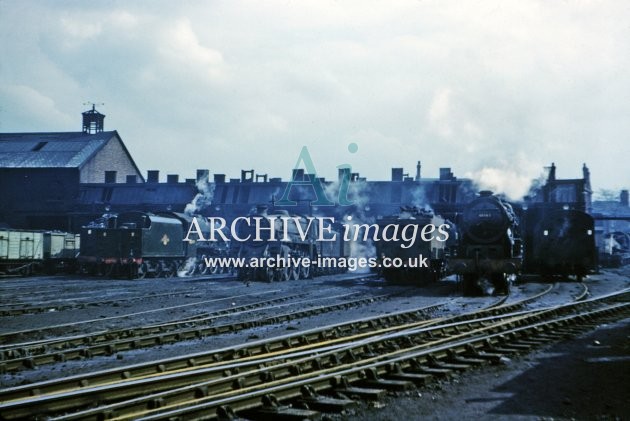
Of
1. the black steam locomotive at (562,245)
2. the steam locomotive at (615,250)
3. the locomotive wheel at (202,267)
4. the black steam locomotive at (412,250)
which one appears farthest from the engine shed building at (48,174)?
the steam locomotive at (615,250)

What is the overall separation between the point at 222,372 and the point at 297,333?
288 centimetres

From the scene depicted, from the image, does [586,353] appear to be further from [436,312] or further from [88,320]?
[88,320]

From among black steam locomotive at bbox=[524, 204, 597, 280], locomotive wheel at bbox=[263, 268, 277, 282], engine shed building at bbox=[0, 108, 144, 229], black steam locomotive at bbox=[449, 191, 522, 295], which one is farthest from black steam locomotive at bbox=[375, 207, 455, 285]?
engine shed building at bbox=[0, 108, 144, 229]

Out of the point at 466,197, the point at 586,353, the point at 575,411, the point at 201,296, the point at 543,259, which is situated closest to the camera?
the point at 575,411

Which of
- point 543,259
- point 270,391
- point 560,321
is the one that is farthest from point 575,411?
point 543,259

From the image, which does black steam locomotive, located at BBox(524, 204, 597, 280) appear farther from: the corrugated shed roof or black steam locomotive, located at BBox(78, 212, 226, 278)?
the corrugated shed roof

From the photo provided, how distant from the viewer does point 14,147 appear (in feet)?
162

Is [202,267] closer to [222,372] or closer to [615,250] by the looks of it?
[222,372]

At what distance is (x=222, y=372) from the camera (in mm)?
6855

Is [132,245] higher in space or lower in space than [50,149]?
lower

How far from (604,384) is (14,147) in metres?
50.8

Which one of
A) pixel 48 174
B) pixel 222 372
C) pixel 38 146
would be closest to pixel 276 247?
pixel 222 372

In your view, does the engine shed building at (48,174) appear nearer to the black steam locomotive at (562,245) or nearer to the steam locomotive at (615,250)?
the black steam locomotive at (562,245)

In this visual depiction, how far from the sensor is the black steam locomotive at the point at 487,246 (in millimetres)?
18766
